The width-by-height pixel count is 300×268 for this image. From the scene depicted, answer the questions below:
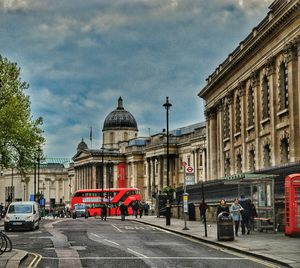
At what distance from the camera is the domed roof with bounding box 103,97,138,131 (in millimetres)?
167700

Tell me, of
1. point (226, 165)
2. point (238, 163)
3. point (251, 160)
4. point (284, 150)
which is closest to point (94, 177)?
point (226, 165)

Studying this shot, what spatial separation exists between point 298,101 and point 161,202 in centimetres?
Result: 3337

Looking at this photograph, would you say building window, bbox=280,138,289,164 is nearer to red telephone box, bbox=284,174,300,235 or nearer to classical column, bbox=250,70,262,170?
classical column, bbox=250,70,262,170

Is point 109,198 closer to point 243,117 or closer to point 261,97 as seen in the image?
point 243,117

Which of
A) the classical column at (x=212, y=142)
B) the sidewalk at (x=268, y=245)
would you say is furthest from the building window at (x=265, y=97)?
the classical column at (x=212, y=142)

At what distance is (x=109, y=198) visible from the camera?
96.8 metres

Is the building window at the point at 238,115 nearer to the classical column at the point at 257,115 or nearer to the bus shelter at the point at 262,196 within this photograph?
the classical column at the point at 257,115

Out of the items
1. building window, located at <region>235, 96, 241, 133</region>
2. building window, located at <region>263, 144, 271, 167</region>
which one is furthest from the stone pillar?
building window, located at <region>263, 144, 271, 167</region>

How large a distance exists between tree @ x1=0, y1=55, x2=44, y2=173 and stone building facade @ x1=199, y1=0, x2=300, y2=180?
57.8ft

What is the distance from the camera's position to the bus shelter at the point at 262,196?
33.3 metres

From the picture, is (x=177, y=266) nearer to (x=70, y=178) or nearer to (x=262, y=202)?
(x=262, y=202)

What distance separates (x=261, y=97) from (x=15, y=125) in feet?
66.5

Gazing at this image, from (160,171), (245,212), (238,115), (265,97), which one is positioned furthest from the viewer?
(160,171)

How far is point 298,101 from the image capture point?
4206cm
